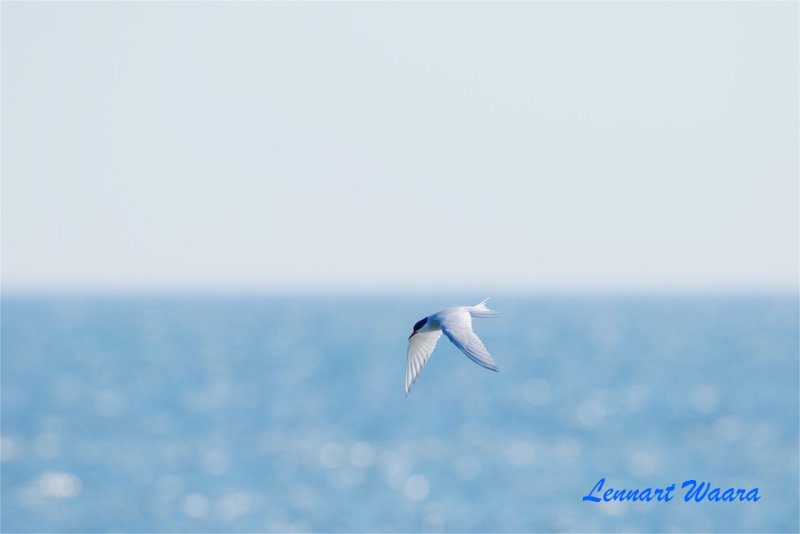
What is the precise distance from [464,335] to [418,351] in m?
1.41

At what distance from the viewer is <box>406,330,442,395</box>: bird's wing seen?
27.7 feet

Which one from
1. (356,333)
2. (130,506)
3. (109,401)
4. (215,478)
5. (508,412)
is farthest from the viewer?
(356,333)

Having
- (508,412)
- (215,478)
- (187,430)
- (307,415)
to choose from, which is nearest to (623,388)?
(508,412)

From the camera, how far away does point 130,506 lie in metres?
37.2

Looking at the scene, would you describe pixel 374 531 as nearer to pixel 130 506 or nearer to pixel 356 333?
pixel 130 506

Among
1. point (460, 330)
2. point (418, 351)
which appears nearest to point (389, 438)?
point (418, 351)

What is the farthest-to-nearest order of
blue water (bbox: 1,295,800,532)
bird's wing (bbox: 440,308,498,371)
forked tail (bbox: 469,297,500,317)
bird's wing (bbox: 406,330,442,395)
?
blue water (bbox: 1,295,800,532), bird's wing (bbox: 406,330,442,395), forked tail (bbox: 469,297,500,317), bird's wing (bbox: 440,308,498,371)

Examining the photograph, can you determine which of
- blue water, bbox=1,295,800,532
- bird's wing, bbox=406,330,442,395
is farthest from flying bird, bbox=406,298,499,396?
blue water, bbox=1,295,800,532

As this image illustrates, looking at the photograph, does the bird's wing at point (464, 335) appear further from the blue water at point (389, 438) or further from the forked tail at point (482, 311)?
the blue water at point (389, 438)

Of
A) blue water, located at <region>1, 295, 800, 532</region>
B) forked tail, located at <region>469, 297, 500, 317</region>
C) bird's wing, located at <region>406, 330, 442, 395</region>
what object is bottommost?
blue water, located at <region>1, 295, 800, 532</region>

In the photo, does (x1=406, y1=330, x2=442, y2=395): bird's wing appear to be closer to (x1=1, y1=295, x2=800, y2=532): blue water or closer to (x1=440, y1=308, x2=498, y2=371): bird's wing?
(x1=440, y1=308, x2=498, y2=371): bird's wing

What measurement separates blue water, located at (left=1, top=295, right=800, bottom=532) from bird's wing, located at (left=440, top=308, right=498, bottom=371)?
26325 millimetres

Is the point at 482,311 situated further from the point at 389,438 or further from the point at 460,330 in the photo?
the point at 389,438

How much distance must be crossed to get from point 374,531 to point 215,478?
9.64 meters
